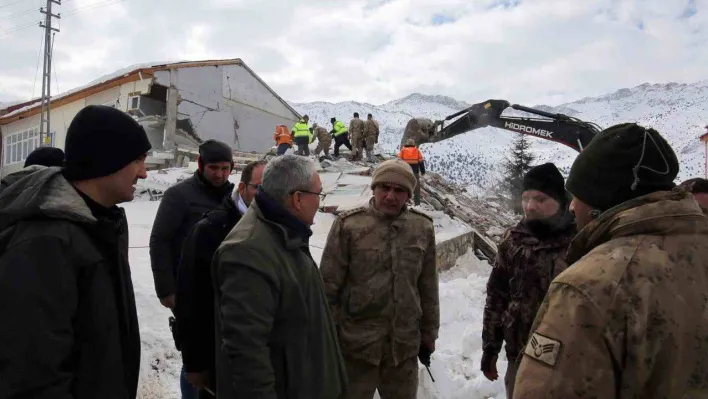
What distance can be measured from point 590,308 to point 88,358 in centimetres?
155

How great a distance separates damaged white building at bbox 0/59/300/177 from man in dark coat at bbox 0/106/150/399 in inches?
708

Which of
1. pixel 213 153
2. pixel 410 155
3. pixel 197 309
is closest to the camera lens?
pixel 197 309

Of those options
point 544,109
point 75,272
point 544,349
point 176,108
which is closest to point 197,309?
point 75,272

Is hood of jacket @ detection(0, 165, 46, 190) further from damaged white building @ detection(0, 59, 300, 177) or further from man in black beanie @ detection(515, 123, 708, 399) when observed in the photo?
damaged white building @ detection(0, 59, 300, 177)

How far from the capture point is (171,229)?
11.2 feet

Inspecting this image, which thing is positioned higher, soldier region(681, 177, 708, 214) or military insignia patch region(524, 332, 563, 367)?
soldier region(681, 177, 708, 214)

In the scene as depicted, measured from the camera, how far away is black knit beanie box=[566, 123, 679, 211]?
4.51 ft

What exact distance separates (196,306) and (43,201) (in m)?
0.96

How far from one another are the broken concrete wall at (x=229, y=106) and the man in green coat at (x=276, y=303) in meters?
19.5

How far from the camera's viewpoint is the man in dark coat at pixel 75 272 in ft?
4.57

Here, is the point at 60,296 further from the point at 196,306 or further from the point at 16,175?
the point at 16,175

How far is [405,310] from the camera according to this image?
3051 mm

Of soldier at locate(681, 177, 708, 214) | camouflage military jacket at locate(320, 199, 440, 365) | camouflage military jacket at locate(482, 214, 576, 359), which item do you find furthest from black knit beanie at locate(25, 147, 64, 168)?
soldier at locate(681, 177, 708, 214)

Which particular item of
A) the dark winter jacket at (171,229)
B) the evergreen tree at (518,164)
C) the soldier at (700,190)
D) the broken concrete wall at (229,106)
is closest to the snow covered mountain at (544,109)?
the evergreen tree at (518,164)
